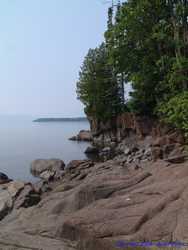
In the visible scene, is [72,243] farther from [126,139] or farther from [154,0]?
[126,139]

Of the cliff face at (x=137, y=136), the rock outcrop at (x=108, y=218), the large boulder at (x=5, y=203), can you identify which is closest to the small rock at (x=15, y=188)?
the large boulder at (x=5, y=203)

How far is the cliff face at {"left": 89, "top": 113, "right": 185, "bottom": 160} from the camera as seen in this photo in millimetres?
22188

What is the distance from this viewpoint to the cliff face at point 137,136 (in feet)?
72.8

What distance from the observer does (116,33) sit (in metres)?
28.1

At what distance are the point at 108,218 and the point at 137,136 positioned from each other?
30867 mm

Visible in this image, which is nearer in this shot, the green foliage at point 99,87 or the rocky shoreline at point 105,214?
the rocky shoreline at point 105,214

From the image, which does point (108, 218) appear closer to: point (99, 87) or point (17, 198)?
point (17, 198)

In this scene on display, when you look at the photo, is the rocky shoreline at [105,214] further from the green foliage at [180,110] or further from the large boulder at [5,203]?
the green foliage at [180,110]

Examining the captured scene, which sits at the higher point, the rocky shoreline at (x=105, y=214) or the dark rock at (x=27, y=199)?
the rocky shoreline at (x=105, y=214)

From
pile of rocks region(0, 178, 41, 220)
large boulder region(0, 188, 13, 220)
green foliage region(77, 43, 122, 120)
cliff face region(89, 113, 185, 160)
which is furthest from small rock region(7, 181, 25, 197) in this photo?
green foliage region(77, 43, 122, 120)

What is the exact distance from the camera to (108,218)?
28.5ft

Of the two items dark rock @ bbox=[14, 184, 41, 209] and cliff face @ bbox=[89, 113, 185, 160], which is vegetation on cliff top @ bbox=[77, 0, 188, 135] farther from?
dark rock @ bbox=[14, 184, 41, 209]

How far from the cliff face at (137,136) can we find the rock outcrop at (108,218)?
29.2 feet

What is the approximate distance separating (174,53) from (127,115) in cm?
1478
